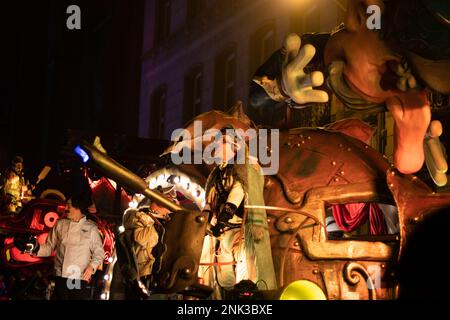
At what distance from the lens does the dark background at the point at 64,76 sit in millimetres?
26875

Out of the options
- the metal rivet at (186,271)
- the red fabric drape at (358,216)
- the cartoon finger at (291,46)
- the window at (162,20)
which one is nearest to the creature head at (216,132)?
the cartoon finger at (291,46)

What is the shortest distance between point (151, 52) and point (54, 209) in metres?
13.3

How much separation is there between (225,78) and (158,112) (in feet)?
16.4

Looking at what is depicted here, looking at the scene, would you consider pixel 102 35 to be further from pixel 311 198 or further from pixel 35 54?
pixel 311 198

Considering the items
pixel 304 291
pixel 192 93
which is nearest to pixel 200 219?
pixel 304 291

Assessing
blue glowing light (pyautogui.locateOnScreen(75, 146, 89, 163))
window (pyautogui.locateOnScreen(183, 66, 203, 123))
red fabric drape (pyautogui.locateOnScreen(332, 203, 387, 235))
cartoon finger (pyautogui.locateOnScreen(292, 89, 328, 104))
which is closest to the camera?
blue glowing light (pyautogui.locateOnScreen(75, 146, 89, 163))

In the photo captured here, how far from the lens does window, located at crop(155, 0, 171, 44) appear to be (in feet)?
82.6

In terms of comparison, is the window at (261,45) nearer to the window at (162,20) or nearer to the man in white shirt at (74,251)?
the window at (162,20)

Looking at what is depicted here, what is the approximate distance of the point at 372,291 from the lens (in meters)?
6.24

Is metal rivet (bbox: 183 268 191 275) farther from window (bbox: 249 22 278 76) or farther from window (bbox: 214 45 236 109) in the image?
window (bbox: 214 45 236 109)

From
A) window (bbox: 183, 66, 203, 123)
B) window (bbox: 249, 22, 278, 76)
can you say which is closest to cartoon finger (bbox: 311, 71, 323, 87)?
window (bbox: 249, 22, 278, 76)

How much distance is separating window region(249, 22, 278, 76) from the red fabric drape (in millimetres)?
9492

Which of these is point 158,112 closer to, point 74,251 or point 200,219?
point 74,251

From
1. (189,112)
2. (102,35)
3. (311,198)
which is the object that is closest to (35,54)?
(102,35)
